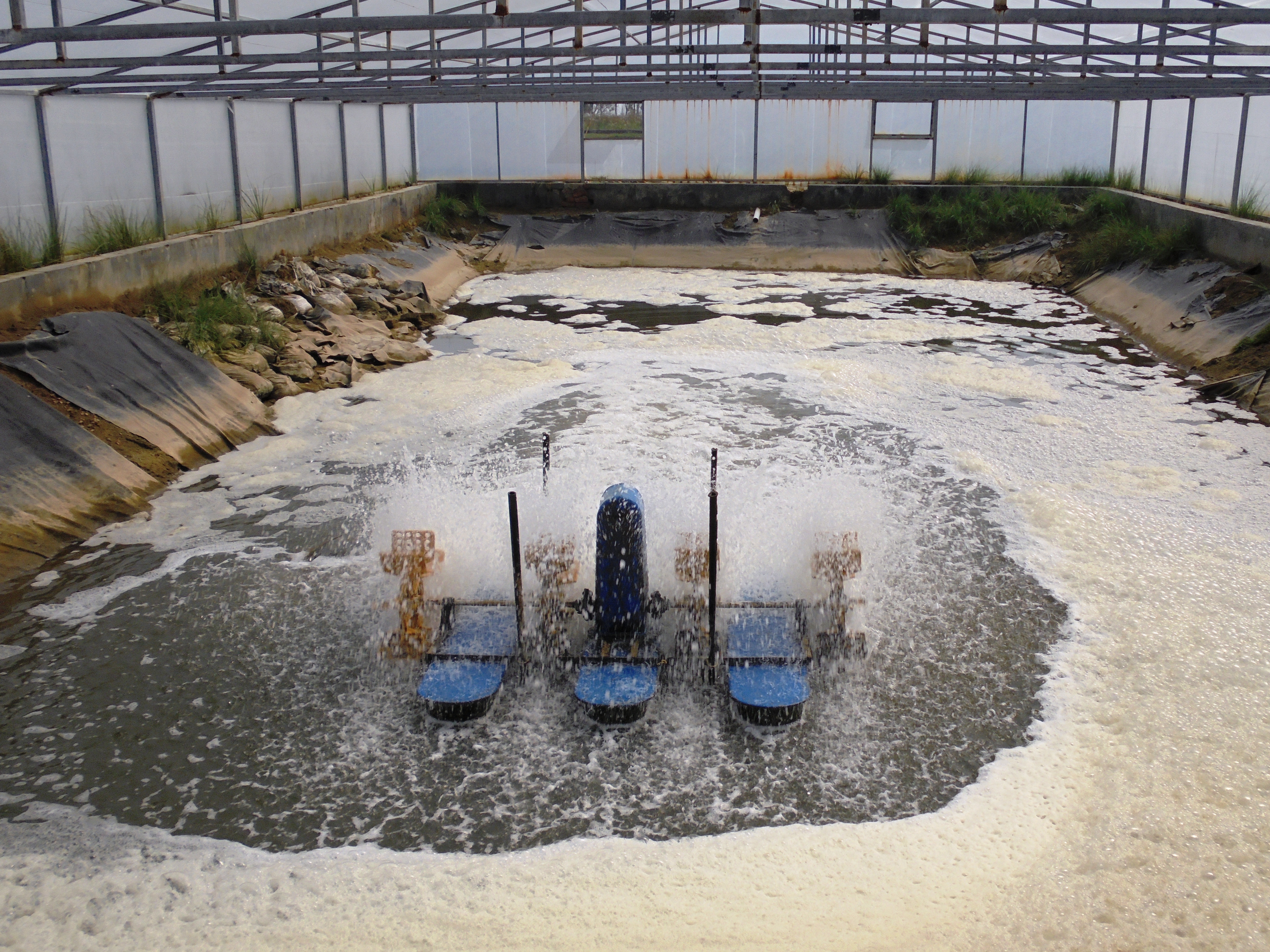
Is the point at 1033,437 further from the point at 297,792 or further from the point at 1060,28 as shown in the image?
the point at 297,792

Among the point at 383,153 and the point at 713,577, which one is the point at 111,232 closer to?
the point at 713,577

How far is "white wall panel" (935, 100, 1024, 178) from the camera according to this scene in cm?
2180

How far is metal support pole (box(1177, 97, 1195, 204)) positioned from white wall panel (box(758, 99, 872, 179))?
6.41 metres

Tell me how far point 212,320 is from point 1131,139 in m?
17.3

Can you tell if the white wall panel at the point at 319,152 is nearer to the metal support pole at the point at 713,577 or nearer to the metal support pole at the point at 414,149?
the metal support pole at the point at 414,149

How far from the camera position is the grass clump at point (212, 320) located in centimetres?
1111

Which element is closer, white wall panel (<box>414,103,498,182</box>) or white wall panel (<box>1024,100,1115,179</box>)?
white wall panel (<box>1024,100,1115,179</box>)

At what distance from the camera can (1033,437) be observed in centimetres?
1022

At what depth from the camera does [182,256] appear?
42.6 ft

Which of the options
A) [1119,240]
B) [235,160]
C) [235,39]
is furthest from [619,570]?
[1119,240]

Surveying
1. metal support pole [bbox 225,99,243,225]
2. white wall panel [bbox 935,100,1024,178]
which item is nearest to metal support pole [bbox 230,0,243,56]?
metal support pole [bbox 225,99,243,225]

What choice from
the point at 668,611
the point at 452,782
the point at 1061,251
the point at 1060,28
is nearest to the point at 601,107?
the point at 1061,251

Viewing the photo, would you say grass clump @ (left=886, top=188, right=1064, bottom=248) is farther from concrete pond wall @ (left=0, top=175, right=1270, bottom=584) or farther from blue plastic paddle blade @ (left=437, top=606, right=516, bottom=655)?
blue plastic paddle blade @ (left=437, top=606, right=516, bottom=655)

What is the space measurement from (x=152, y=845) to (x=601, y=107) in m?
20.5
